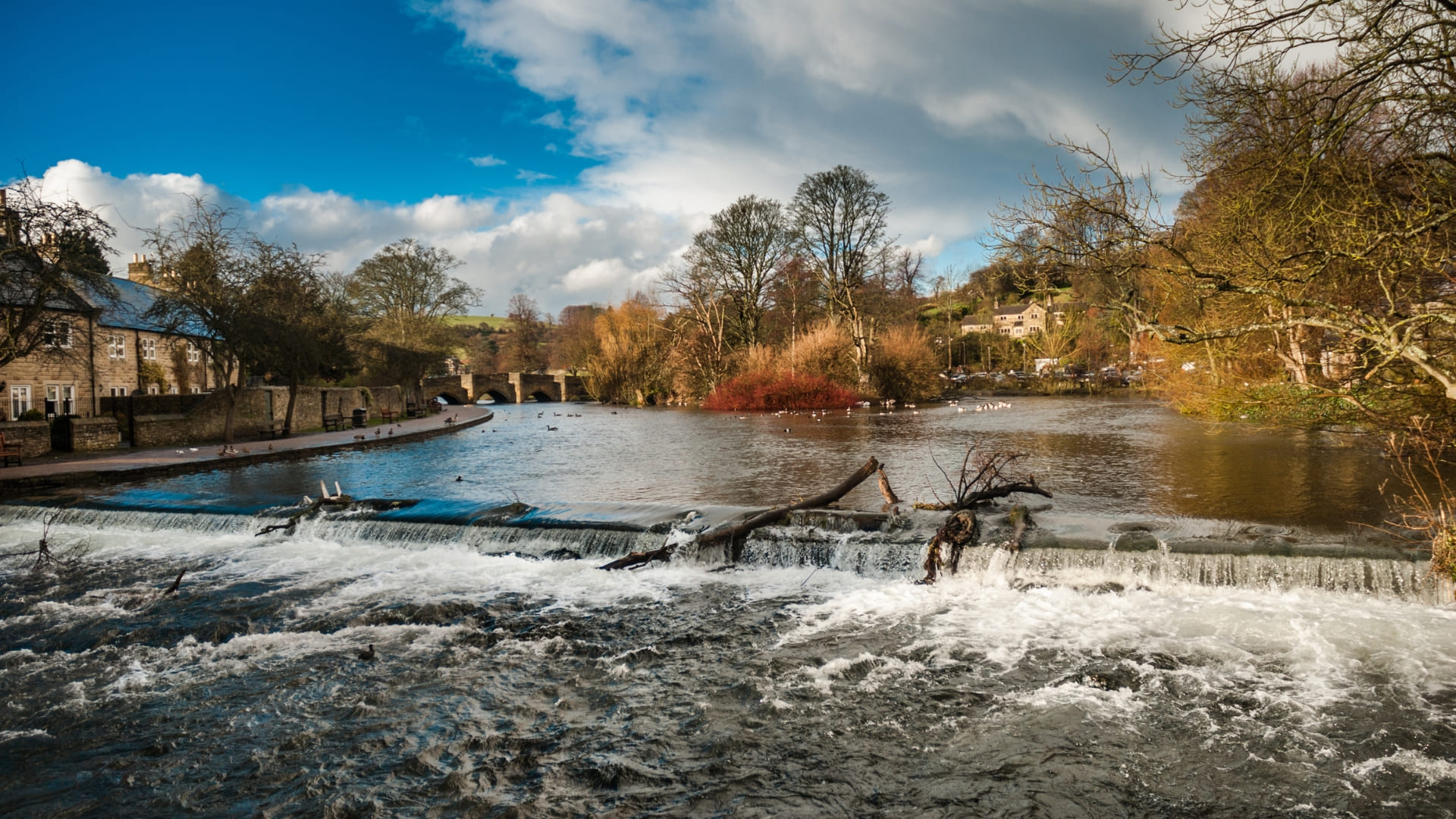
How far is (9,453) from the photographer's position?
1709cm

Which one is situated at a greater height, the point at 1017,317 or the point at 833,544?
the point at 1017,317

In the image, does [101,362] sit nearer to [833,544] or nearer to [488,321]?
[833,544]

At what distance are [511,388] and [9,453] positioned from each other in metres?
51.1

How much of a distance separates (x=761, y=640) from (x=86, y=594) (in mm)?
7597

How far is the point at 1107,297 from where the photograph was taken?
8.81m

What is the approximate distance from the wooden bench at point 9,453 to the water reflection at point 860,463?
4305 millimetres

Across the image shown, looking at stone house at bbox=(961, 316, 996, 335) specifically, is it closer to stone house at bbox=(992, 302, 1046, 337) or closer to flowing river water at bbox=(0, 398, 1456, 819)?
stone house at bbox=(992, 302, 1046, 337)


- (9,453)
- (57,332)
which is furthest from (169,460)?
(57,332)

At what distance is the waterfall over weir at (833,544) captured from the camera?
765cm

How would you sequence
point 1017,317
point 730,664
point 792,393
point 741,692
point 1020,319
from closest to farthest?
point 741,692 < point 730,664 < point 792,393 < point 1020,319 < point 1017,317

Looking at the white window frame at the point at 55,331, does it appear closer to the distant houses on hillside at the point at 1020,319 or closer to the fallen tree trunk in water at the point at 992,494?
the fallen tree trunk in water at the point at 992,494

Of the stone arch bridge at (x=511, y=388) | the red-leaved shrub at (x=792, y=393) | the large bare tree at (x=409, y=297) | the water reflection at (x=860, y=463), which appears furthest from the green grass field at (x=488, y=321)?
the water reflection at (x=860, y=463)

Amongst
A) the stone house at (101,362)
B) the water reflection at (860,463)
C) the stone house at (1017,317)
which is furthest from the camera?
the stone house at (1017,317)

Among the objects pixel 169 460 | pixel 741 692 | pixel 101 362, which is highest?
pixel 101 362
